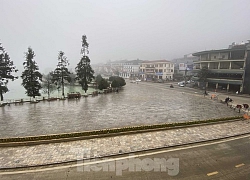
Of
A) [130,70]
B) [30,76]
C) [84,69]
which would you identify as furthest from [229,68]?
[130,70]

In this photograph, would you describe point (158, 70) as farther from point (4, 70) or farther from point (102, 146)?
point (102, 146)

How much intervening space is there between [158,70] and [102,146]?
71112 millimetres

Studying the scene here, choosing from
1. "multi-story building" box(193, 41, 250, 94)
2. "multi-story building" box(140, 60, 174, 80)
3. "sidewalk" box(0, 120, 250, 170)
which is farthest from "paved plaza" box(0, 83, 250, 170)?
"multi-story building" box(140, 60, 174, 80)

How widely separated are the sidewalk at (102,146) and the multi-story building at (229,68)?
92.1 ft

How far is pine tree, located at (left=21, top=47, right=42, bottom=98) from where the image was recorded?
26.6m

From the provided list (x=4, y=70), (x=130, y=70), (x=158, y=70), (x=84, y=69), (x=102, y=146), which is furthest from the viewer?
(x=130, y=70)

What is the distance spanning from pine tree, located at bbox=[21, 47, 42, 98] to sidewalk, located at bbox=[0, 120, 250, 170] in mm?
19132

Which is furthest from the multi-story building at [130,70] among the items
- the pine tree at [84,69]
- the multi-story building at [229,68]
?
the pine tree at [84,69]

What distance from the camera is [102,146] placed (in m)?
9.94

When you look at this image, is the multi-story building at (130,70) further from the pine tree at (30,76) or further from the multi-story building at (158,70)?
the pine tree at (30,76)

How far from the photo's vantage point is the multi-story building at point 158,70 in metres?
75.0

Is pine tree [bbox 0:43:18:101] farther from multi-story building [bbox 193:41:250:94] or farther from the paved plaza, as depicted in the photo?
multi-story building [bbox 193:41:250:94]

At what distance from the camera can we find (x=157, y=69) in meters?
78.1

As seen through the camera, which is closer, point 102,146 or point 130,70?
point 102,146
